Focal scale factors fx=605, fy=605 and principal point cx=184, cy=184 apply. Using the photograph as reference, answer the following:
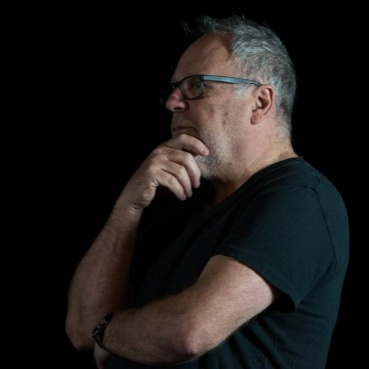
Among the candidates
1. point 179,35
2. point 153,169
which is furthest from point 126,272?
point 179,35

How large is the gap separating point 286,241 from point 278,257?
46mm

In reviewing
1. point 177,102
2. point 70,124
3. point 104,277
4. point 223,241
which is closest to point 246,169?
point 177,102

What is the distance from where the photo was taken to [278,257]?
1262 millimetres

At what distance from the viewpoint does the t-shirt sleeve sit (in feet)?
4.12

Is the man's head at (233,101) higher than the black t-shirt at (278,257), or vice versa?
the man's head at (233,101)

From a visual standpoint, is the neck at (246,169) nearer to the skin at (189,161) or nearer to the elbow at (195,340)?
the skin at (189,161)

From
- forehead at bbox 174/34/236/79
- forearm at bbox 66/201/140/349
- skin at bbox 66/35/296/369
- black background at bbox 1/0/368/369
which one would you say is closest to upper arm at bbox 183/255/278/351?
skin at bbox 66/35/296/369

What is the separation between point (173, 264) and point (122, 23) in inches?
51.0

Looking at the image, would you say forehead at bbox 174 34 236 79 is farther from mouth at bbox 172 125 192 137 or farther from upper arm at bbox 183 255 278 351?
upper arm at bbox 183 255 278 351

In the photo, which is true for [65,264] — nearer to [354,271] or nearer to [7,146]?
[7,146]

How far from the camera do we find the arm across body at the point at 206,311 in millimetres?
1215

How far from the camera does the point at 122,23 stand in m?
2.54

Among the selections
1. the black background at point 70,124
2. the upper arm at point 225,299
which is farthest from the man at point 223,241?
the black background at point 70,124

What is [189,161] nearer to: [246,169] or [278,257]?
[246,169]
